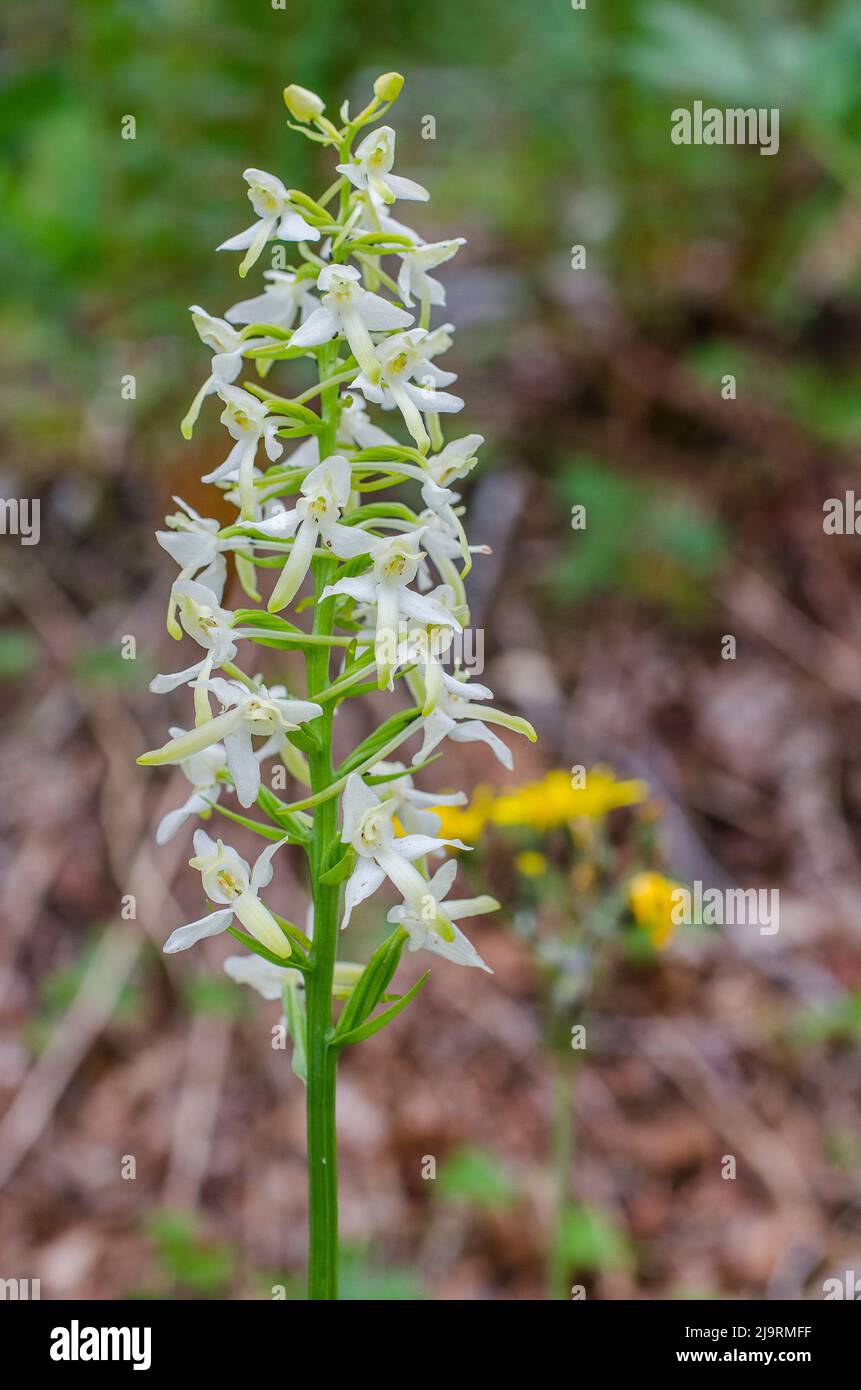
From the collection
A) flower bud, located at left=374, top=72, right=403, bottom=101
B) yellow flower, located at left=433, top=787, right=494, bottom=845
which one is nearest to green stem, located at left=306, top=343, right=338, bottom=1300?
flower bud, located at left=374, top=72, right=403, bottom=101

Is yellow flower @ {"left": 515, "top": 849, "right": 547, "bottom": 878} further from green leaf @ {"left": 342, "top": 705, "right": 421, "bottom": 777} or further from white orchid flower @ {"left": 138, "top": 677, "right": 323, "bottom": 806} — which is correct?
white orchid flower @ {"left": 138, "top": 677, "right": 323, "bottom": 806}

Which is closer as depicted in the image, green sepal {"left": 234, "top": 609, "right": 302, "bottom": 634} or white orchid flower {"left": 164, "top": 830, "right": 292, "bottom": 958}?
white orchid flower {"left": 164, "top": 830, "right": 292, "bottom": 958}

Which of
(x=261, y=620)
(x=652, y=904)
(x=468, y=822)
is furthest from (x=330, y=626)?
(x=652, y=904)

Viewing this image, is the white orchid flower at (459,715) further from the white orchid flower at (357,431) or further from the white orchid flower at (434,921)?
the white orchid flower at (357,431)

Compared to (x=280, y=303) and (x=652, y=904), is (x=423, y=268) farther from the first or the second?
(x=652, y=904)

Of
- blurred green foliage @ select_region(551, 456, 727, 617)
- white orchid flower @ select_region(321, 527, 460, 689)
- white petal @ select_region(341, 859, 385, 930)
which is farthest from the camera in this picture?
blurred green foliage @ select_region(551, 456, 727, 617)

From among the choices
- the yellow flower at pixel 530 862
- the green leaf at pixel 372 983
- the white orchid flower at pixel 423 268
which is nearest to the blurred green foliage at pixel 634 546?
the yellow flower at pixel 530 862

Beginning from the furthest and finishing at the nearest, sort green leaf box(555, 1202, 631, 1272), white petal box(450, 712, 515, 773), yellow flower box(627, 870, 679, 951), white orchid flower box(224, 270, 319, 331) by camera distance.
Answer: green leaf box(555, 1202, 631, 1272)
yellow flower box(627, 870, 679, 951)
white orchid flower box(224, 270, 319, 331)
white petal box(450, 712, 515, 773)
